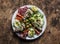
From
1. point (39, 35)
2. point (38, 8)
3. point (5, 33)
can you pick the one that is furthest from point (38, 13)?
point (5, 33)

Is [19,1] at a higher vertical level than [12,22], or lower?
higher

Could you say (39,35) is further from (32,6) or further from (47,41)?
(32,6)

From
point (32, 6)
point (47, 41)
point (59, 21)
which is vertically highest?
point (32, 6)

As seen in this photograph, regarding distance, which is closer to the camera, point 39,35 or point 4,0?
point 39,35
